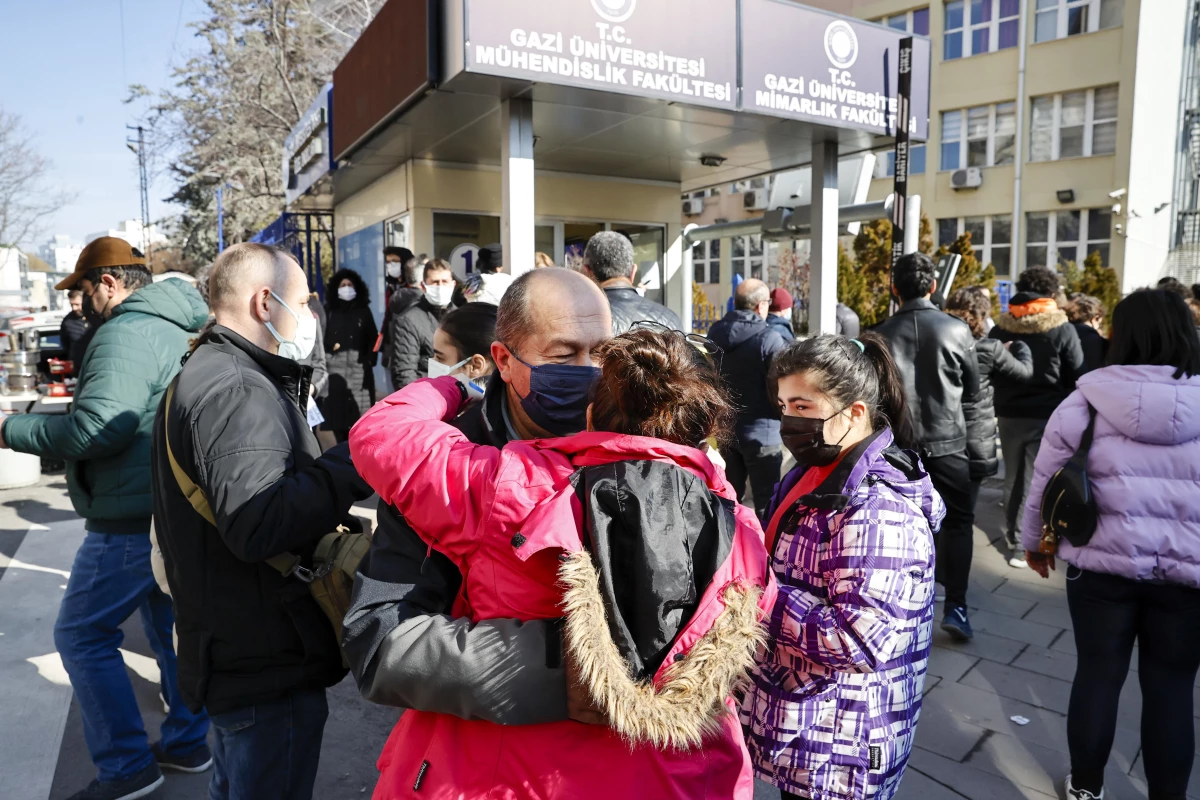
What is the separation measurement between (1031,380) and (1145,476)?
3.31 metres

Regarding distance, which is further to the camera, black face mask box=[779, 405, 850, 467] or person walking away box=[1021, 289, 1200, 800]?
person walking away box=[1021, 289, 1200, 800]

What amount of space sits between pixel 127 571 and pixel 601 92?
169 inches

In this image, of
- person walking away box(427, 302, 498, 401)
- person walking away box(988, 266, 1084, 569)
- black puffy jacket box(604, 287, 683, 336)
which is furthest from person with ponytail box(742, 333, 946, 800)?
person walking away box(988, 266, 1084, 569)

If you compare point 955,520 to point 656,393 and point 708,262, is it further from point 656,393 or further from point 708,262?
point 708,262

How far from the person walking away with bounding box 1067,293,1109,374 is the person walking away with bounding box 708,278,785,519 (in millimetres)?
2427

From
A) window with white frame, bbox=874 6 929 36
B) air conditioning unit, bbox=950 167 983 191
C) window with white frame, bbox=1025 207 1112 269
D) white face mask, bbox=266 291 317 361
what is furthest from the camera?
window with white frame, bbox=874 6 929 36

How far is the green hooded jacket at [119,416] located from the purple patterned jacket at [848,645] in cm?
235

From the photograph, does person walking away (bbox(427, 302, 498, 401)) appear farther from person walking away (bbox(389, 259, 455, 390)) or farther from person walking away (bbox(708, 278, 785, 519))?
person walking away (bbox(389, 259, 455, 390))

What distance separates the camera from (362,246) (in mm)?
10984

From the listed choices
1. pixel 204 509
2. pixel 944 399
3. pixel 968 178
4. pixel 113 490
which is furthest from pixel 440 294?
pixel 968 178

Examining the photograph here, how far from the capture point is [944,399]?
4.64 m

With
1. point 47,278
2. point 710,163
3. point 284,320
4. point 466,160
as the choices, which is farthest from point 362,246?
point 47,278

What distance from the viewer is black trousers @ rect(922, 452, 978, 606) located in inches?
185

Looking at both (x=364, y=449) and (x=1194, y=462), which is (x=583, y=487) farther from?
(x=1194, y=462)
